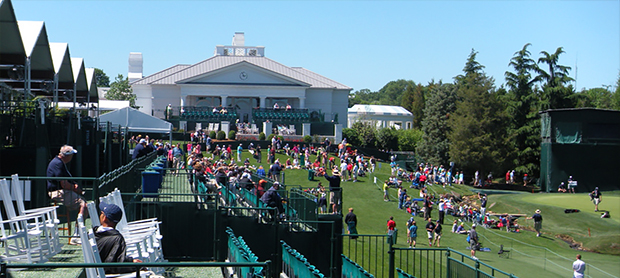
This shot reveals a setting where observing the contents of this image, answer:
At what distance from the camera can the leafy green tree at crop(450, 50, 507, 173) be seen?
63750 mm

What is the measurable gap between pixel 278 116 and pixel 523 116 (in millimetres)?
26774

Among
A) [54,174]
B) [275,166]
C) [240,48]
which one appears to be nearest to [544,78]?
[240,48]

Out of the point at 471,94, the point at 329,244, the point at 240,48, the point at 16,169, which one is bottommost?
the point at 329,244

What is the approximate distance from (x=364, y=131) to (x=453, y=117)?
12365 millimetres

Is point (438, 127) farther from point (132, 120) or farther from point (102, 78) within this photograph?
point (102, 78)

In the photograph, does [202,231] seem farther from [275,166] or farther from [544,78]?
[544,78]

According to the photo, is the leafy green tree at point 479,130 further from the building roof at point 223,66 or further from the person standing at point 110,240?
the person standing at point 110,240

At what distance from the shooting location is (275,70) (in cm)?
7881

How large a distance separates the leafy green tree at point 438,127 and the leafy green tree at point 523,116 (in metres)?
6.62

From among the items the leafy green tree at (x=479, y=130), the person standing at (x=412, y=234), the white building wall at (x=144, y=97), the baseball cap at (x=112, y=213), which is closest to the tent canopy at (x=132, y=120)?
the person standing at (x=412, y=234)

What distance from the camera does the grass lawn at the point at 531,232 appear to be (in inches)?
960

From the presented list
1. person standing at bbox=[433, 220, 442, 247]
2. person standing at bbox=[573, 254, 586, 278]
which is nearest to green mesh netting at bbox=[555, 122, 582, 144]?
person standing at bbox=[433, 220, 442, 247]

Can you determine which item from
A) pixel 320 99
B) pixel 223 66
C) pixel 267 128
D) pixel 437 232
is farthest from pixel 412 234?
pixel 320 99

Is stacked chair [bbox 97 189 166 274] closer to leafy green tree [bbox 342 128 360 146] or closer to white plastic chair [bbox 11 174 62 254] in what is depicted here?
white plastic chair [bbox 11 174 62 254]
